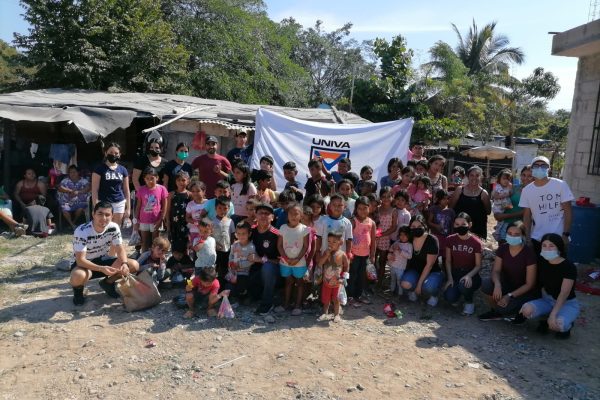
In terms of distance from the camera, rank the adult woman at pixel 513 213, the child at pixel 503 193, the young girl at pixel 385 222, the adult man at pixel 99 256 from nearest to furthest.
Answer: the adult man at pixel 99 256, the young girl at pixel 385 222, the adult woman at pixel 513 213, the child at pixel 503 193

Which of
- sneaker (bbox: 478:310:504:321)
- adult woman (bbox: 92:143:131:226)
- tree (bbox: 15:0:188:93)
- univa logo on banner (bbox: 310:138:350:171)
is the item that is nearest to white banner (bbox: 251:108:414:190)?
univa logo on banner (bbox: 310:138:350:171)

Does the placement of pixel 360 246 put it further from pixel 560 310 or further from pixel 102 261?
pixel 102 261

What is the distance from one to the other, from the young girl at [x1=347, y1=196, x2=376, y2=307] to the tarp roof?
16.5ft

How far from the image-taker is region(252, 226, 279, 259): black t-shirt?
199 inches

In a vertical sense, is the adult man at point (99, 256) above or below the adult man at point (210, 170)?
below

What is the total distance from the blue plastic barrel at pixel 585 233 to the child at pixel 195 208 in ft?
16.9

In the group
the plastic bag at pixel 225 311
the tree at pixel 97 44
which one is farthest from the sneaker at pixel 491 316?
the tree at pixel 97 44

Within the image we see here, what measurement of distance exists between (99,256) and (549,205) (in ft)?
15.5

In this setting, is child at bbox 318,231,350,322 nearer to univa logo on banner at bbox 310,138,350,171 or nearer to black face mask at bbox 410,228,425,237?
black face mask at bbox 410,228,425,237

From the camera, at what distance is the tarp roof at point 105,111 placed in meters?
8.27

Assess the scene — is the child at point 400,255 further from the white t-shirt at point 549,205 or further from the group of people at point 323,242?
the white t-shirt at point 549,205

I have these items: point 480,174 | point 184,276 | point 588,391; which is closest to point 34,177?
point 184,276

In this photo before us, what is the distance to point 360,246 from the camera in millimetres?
5250

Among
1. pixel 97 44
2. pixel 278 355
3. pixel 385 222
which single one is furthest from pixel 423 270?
pixel 97 44
